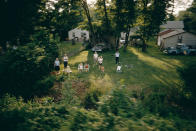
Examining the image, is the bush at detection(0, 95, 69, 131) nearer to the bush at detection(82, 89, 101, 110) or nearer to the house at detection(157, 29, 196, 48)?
the bush at detection(82, 89, 101, 110)

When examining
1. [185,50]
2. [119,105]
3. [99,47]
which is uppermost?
[99,47]

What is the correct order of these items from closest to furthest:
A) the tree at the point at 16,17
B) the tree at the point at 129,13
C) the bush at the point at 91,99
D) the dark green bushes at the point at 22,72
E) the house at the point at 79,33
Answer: the tree at the point at 16,17
the dark green bushes at the point at 22,72
the bush at the point at 91,99
the tree at the point at 129,13
the house at the point at 79,33

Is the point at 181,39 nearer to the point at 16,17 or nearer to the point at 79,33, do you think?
the point at 16,17

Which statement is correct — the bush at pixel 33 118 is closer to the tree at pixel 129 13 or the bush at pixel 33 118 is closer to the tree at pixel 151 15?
the tree at pixel 129 13

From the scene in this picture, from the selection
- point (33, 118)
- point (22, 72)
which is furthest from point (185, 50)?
point (33, 118)

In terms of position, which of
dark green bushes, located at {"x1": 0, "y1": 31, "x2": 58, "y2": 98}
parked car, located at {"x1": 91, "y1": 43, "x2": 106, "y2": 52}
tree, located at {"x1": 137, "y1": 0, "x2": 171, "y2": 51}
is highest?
tree, located at {"x1": 137, "y1": 0, "x2": 171, "y2": 51}

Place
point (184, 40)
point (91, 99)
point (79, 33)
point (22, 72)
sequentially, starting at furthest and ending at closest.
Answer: point (79, 33), point (184, 40), point (91, 99), point (22, 72)

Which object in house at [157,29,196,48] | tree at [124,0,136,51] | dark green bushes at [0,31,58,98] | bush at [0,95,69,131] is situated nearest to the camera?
bush at [0,95,69,131]

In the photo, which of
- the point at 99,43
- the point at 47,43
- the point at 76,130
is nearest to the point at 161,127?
the point at 76,130

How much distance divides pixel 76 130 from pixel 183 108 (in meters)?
8.09

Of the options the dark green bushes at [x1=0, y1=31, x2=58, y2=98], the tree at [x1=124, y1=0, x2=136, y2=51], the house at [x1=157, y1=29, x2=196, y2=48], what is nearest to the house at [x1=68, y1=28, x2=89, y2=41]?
the tree at [x1=124, y1=0, x2=136, y2=51]

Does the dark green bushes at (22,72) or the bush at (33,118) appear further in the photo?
the dark green bushes at (22,72)

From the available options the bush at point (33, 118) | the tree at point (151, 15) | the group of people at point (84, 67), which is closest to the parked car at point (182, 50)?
the tree at point (151, 15)

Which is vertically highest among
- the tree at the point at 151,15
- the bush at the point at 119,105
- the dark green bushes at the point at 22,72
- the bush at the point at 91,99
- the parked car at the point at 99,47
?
the tree at the point at 151,15
